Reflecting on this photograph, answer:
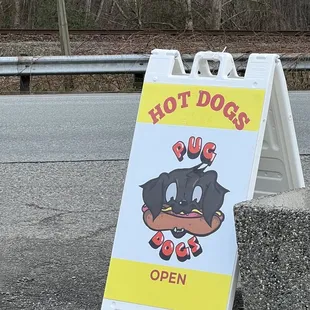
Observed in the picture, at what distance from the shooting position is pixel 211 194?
3352 millimetres

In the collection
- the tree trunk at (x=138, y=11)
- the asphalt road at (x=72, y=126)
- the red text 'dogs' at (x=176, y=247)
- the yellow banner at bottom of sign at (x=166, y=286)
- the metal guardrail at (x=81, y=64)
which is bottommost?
the yellow banner at bottom of sign at (x=166, y=286)

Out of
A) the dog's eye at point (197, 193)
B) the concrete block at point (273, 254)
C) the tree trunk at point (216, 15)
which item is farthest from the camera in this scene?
the tree trunk at point (216, 15)

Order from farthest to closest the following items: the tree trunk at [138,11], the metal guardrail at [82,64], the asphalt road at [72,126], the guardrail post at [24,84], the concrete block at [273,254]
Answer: the tree trunk at [138,11] → the guardrail post at [24,84] → the metal guardrail at [82,64] → the asphalt road at [72,126] → the concrete block at [273,254]

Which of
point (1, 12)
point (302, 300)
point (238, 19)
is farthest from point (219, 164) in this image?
point (1, 12)

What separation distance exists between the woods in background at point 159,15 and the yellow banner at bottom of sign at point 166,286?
Result: 64.8 feet

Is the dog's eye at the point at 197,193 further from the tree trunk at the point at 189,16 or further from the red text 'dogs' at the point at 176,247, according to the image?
the tree trunk at the point at 189,16

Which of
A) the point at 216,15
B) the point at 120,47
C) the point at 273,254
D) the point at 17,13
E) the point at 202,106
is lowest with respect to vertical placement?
the point at 273,254

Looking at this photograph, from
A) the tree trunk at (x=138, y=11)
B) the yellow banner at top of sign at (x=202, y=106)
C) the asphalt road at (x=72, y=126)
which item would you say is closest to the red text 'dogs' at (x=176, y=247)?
the yellow banner at top of sign at (x=202, y=106)

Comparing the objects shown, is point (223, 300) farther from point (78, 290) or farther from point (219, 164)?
point (78, 290)

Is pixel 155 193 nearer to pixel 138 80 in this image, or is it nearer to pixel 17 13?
pixel 138 80

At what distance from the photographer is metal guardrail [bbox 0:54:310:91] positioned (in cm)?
1285

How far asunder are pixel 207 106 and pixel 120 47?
44.5ft

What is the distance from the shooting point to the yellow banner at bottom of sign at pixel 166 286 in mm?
3270

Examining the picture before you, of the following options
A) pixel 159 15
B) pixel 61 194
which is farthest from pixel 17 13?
pixel 61 194
